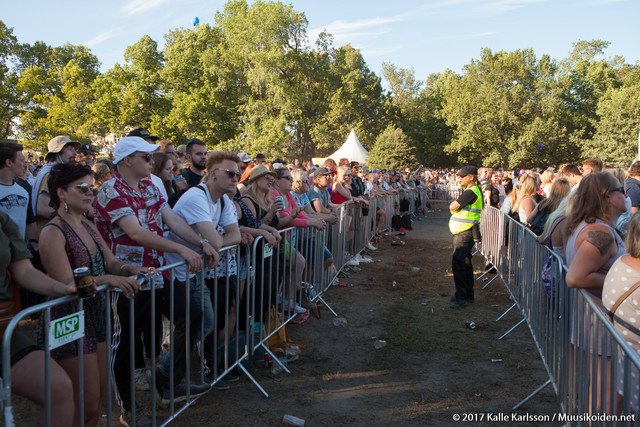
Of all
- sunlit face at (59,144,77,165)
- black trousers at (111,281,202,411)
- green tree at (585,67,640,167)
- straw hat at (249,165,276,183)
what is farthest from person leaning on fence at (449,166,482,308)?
green tree at (585,67,640,167)

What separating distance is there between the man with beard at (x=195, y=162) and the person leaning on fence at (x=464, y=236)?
3899mm

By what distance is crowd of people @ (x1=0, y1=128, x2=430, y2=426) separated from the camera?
253 centimetres

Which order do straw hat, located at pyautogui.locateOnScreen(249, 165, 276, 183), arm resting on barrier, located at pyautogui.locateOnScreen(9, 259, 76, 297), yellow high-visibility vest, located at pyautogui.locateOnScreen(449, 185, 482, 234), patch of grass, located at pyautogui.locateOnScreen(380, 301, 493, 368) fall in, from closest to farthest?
arm resting on barrier, located at pyautogui.locateOnScreen(9, 259, 76, 297) → straw hat, located at pyautogui.locateOnScreen(249, 165, 276, 183) → patch of grass, located at pyautogui.locateOnScreen(380, 301, 493, 368) → yellow high-visibility vest, located at pyautogui.locateOnScreen(449, 185, 482, 234)

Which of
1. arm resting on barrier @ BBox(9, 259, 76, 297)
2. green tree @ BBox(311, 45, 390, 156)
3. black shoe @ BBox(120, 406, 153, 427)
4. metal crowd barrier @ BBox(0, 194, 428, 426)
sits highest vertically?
green tree @ BBox(311, 45, 390, 156)

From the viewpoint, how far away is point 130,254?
3.44 m

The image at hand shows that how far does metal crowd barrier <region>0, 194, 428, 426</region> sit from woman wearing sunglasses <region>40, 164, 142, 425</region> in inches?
3.1

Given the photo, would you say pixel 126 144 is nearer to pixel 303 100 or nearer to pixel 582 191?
pixel 582 191

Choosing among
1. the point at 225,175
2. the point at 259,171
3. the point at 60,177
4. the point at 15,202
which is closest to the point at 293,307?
the point at 259,171

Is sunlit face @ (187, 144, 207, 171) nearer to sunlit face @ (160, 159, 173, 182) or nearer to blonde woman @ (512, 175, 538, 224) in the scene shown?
sunlit face @ (160, 159, 173, 182)

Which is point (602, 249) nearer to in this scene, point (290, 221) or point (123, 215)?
point (123, 215)

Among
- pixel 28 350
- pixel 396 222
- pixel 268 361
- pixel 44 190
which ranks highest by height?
pixel 44 190

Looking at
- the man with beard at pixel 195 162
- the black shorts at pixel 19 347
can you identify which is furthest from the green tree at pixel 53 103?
the black shorts at pixel 19 347

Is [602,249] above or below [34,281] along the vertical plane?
below

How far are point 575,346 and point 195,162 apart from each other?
15.9 feet
